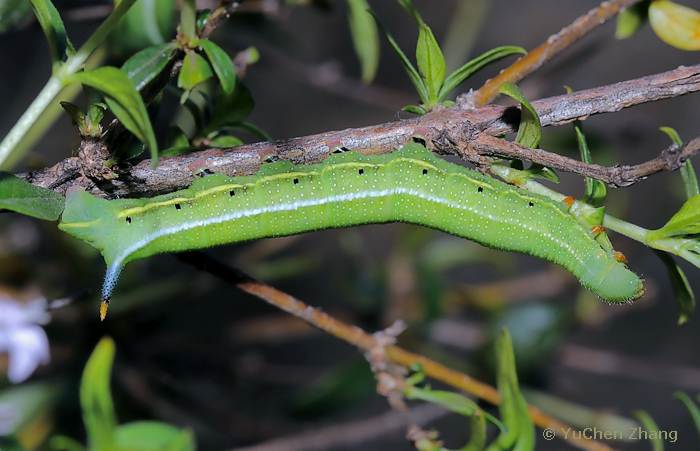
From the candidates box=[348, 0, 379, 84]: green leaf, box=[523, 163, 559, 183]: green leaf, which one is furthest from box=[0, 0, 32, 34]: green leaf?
box=[523, 163, 559, 183]: green leaf

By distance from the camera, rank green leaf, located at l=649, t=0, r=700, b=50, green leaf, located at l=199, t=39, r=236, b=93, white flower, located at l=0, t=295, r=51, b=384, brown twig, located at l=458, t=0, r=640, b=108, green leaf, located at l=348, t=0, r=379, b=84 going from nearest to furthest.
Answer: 1. green leaf, located at l=199, t=39, r=236, b=93
2. brown twig, located at l=458, t=0, r=640, b=108
3. green leaf, located at l=649, t=0, r=700, b=50
4. green leaf, located at l=348, t=0, r=379, b=84
5. white flower, located at l=0, t=295, r=51, b=384

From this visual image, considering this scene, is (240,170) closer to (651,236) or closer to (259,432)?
(651,236)

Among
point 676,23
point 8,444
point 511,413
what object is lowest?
point 8,444

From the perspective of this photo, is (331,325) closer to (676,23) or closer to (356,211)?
(356,211)

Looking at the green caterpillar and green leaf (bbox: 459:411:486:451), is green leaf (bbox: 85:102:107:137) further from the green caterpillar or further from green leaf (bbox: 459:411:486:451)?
green leaf (bbox: 459:411:486:451)

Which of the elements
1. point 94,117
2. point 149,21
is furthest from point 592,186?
point 149,21

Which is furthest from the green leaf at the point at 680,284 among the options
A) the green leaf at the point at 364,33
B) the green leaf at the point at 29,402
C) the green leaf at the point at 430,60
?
the green leaf at the point at 29,402
